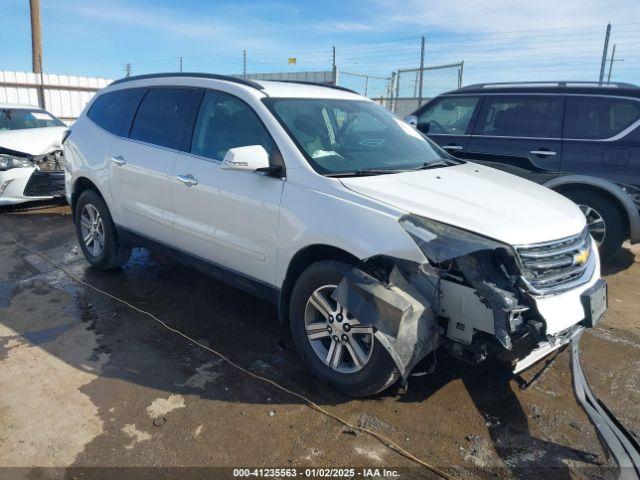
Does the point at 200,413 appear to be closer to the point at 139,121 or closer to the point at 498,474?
the point at 498,474

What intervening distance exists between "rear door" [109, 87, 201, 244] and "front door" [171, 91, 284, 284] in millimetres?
157

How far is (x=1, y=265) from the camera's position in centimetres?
541

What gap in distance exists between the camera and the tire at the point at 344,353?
291 cm

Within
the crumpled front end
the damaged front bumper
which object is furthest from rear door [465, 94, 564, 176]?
the crumpled front end

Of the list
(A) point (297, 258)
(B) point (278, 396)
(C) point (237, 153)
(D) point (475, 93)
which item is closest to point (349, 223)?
(A) point (297, 258)

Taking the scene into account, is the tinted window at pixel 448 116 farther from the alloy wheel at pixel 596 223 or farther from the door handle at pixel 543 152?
the alloy wheel at pixel 596 223

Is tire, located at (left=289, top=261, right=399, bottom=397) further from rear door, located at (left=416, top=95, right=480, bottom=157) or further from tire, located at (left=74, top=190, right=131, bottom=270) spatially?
rear door, located at (left=416, top=95, right=480, bottom=157)

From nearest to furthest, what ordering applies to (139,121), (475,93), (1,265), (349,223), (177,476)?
1. (177,476)
2. (349,223)
3. (139,121)
4. (1,265)
5. (475,93)

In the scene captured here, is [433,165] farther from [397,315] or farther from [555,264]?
[397,315]

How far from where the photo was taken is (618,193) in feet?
17.5

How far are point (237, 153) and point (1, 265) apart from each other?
145 inches

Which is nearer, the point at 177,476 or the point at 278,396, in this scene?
the point at 177,476

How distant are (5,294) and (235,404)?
2854mm

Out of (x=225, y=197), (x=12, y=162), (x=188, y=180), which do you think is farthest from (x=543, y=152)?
(x=12, y=162)
